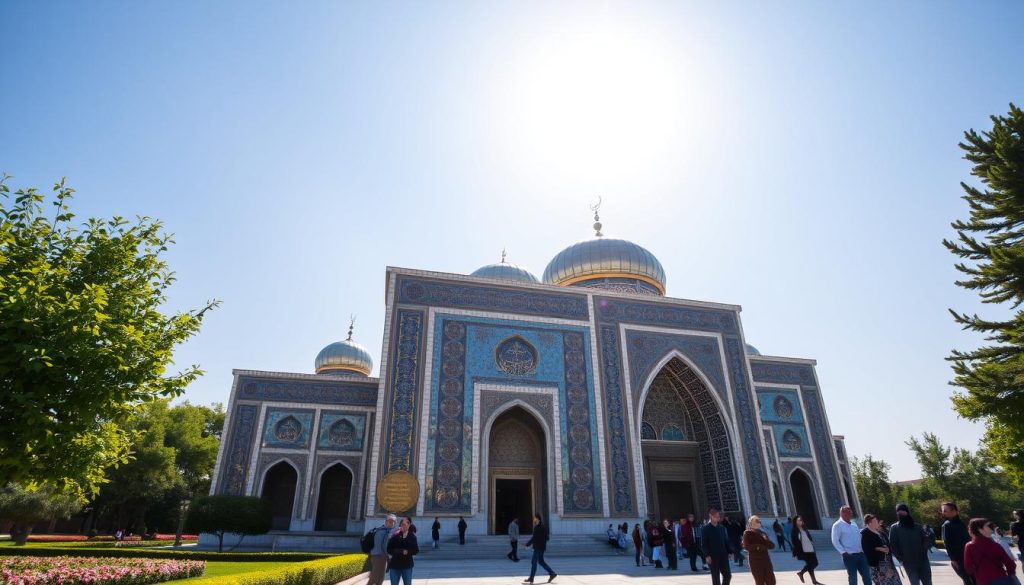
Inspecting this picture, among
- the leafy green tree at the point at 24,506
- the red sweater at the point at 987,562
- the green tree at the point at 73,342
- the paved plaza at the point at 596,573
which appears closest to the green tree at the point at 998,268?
the paved plaza at the point at 596,573

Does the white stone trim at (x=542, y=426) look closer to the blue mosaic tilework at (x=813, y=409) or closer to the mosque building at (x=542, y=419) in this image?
the mosque building at (x=542, y=419)

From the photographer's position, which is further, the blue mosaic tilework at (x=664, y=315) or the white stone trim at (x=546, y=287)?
the blue mosaic tilework at (x=664, y=315)

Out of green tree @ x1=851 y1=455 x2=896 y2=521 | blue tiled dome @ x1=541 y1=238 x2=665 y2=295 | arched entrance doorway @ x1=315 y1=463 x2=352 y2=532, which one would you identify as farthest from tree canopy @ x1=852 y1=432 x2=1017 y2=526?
arched entrance doorway @ x1=315 y1=463 x2=352 y2=532

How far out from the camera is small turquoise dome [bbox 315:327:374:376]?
22.5m

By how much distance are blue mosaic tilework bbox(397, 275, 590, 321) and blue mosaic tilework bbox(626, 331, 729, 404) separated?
171cm

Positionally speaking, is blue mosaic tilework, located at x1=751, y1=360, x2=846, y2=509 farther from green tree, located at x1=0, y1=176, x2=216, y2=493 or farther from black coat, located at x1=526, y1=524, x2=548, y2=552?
green tree, located at x1=0, y1=176, x2=216, y2=493

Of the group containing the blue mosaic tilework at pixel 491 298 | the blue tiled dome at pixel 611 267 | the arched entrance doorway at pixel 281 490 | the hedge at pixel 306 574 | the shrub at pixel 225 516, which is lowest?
the hedge at pixel 306 574

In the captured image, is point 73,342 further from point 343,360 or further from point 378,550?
point 343,360

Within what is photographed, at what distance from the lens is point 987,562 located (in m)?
3.75

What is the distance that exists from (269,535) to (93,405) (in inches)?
427

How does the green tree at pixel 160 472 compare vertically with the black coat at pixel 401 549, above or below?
above

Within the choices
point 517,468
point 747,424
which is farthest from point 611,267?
point 517,468

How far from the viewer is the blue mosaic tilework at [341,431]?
671 inches

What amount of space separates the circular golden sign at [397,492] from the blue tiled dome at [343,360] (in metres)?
11.3
